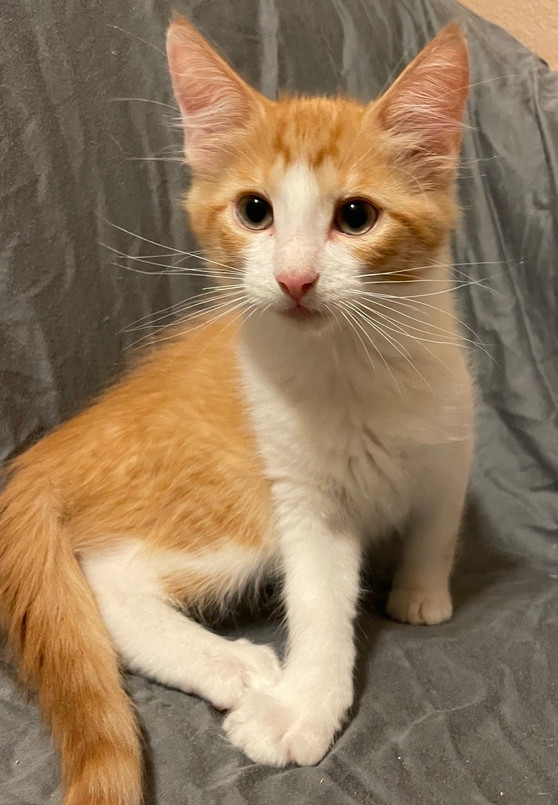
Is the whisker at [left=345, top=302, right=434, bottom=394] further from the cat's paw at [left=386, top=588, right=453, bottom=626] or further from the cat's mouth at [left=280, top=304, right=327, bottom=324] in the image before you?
the cat's paw at [left=386, top=588, right=453, bottom=626]

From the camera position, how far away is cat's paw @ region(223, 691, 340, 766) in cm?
82

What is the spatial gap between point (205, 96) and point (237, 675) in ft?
2.60

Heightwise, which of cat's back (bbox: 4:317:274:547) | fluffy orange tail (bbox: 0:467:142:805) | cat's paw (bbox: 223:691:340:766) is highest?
cat's back (bbox: 4:317:274:547)

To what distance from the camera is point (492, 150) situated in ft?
5.01

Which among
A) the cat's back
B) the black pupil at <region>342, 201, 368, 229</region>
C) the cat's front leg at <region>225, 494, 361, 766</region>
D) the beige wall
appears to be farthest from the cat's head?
the beige wall

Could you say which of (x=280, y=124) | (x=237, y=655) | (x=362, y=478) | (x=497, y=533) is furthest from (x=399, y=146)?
(x=497, y=533)

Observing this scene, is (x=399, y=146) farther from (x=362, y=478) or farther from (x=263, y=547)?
(x=263, y=547)

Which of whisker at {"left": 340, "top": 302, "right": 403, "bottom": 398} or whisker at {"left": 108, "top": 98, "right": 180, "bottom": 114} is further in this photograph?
whisker at {"left": 108, "top": 98, "right": 180, "bottom": 114}

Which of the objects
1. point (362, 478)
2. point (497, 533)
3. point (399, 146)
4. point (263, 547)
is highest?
point (399, 146)

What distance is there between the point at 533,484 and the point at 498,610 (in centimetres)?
46

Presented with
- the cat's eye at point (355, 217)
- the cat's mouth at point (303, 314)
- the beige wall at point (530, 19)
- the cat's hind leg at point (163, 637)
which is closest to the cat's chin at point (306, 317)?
the cat's mouth at point (303, 314)

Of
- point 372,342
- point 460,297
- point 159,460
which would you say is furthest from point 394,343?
point 460,297

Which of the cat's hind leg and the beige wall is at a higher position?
the beige wall

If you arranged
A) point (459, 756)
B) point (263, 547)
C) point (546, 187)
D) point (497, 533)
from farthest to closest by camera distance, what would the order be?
point (546, 187) < point (497, 533) < point (263, 547) < point (459, 756)
